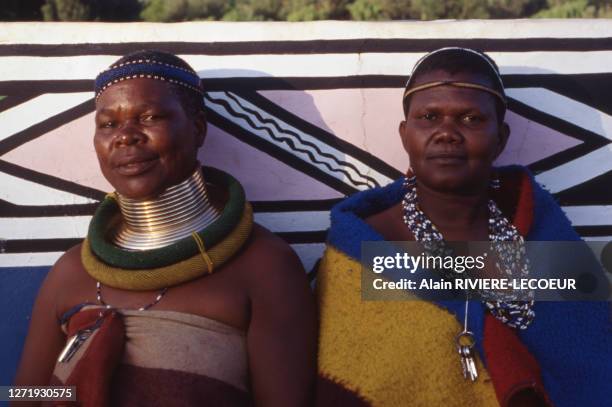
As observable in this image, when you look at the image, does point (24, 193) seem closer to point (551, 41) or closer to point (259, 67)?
point (259, 67)

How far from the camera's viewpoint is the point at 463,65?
7.76ft

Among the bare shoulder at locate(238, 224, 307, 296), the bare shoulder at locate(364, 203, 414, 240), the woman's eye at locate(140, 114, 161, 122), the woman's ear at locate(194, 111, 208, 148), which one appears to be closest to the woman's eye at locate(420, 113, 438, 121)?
the bare shoulder at locate(364, 203, 414, 240)

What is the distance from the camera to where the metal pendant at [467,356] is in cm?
214

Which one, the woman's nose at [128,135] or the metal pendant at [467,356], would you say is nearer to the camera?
the metal pendant at [467,356]

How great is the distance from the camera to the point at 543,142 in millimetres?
3016

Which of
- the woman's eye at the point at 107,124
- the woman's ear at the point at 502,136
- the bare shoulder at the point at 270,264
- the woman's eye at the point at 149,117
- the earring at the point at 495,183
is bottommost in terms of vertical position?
the bare shoulder at the point at 270,264

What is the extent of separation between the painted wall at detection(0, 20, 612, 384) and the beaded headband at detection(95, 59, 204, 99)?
0.56 m

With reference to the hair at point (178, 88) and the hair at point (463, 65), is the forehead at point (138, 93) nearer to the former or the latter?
the hair at point (178, 88)

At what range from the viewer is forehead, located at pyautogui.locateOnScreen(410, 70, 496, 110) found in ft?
7.59

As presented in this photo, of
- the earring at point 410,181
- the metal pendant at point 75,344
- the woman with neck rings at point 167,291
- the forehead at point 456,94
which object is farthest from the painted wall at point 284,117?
the metal pendant at point 75,344

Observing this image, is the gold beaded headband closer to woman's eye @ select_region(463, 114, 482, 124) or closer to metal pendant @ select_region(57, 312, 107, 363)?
woman's eye @ select_region(463, 114, 482, 124)

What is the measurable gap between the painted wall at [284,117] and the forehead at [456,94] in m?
0.60

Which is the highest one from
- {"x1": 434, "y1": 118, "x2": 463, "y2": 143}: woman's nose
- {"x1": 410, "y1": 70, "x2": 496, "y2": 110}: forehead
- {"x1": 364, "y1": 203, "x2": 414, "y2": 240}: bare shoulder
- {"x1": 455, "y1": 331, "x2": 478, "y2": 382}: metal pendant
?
{"x1": 410, "y1": 70, "x2": 496, "y2": 110}: forehead

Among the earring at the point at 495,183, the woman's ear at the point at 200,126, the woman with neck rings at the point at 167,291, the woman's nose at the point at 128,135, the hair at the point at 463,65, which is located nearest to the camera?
the woman with neck rings at the point at 167,291
